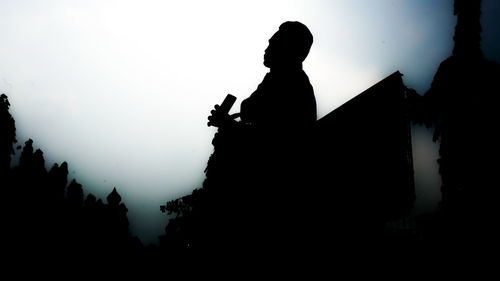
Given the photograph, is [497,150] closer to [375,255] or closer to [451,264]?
[451,264]

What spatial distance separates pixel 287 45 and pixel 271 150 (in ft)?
3.44

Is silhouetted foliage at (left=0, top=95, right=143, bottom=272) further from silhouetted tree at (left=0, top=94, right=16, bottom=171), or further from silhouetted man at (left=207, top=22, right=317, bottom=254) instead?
silhouetted man at (left=207, top=22, right=317, bottom=254)

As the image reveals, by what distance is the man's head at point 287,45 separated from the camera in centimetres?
264

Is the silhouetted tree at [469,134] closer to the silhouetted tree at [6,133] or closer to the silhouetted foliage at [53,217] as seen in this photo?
the silhouetted foliage at [53,217]

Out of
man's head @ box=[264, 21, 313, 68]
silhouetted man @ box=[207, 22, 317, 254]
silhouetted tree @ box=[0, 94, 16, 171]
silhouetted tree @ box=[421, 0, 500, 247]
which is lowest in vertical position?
silhouetted man @ box=[207, 22, 317, 254]

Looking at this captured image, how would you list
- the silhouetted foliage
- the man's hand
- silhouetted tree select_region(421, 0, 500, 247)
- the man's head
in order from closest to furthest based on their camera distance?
1. the man's hand
2. the man's head
3. silhouetted tree select_region(421, 0, 500, 247)
4. the silhouetted foliage

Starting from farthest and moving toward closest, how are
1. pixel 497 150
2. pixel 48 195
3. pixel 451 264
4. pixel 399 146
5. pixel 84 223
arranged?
pixel 84 223 < pixel 48 195 < pixel 497 150 < pixel 451 264 < pixel 399 146

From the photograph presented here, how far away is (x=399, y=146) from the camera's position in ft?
6.93

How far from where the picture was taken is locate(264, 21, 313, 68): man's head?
2639mm

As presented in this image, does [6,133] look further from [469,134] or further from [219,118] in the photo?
[469,134]

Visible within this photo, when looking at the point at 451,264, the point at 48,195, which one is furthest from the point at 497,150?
the point at 48,195

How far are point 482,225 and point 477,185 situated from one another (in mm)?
1098

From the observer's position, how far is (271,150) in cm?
223

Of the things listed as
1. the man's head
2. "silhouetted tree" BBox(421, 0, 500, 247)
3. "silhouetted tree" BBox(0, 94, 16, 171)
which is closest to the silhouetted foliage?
"silhouetted tree" BBox(0, 94, 16, 171)
